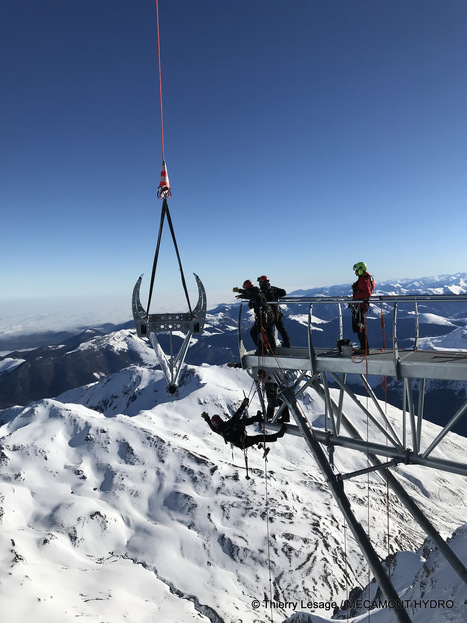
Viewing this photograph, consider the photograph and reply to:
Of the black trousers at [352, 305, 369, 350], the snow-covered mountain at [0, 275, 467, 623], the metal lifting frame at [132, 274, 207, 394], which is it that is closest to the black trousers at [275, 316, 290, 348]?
the black trousers at [352, 305, 369, 350]

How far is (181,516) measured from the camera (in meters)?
112

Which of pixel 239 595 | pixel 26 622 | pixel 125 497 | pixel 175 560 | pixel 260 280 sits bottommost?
pixel 239 595

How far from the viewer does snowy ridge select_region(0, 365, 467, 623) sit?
76.4 meters

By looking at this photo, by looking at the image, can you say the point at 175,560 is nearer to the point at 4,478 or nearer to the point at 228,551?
the point at 228,551

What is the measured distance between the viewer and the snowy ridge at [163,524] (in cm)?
7644

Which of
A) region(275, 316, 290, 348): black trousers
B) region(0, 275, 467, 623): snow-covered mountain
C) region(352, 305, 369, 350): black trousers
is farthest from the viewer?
region(0, 275, 467, 623): snow-covered mountain

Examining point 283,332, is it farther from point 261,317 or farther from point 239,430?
point 239,430

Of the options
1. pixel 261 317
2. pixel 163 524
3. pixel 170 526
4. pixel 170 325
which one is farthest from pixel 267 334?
pixel 163 524

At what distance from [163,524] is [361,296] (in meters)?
119

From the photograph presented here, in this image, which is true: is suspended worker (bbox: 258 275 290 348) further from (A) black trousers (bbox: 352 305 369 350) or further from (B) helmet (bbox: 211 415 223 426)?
(B) helmet (bbox: 211 415 223 426)

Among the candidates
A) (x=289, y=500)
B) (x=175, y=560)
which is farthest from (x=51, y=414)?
(x=289, y=500)

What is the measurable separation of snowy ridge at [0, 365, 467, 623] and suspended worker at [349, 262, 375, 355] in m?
56.3

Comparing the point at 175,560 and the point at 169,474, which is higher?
the point at 169,474

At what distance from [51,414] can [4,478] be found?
41456 millimetres
